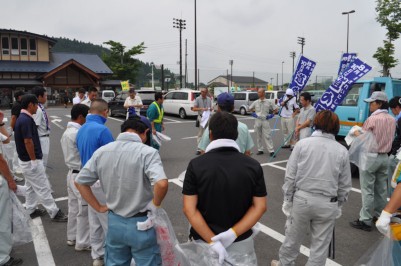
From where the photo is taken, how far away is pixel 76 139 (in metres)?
3.71

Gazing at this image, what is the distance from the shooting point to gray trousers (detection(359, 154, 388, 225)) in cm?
441

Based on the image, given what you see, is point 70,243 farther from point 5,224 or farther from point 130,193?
point 130,193

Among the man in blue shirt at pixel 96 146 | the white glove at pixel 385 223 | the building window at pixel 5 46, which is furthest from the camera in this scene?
the building window at pixel 5 46

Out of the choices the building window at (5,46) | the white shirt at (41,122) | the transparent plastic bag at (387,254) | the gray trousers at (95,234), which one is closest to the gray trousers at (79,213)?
the gray trousers at (95,234)

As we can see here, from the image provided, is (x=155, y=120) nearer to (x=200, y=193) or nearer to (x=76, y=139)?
(x=76, y=139)

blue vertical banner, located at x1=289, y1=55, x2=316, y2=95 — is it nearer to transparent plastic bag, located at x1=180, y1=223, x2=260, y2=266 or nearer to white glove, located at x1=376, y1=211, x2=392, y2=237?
white glove, located at x1=376, y1=211, x2=392, y2=237

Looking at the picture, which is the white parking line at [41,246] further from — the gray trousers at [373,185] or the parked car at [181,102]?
the parked car at [181,102]

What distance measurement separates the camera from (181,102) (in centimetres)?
1964

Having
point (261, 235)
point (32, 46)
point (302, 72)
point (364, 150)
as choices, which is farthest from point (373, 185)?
point (32, 46)

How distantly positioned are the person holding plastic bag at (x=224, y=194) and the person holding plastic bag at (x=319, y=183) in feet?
3.43

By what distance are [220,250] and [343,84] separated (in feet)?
17.3

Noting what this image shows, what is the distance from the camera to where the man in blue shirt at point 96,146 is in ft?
11.2

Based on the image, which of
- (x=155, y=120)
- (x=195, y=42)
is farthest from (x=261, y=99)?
(x=195, y=42)

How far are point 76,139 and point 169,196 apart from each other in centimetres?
252
